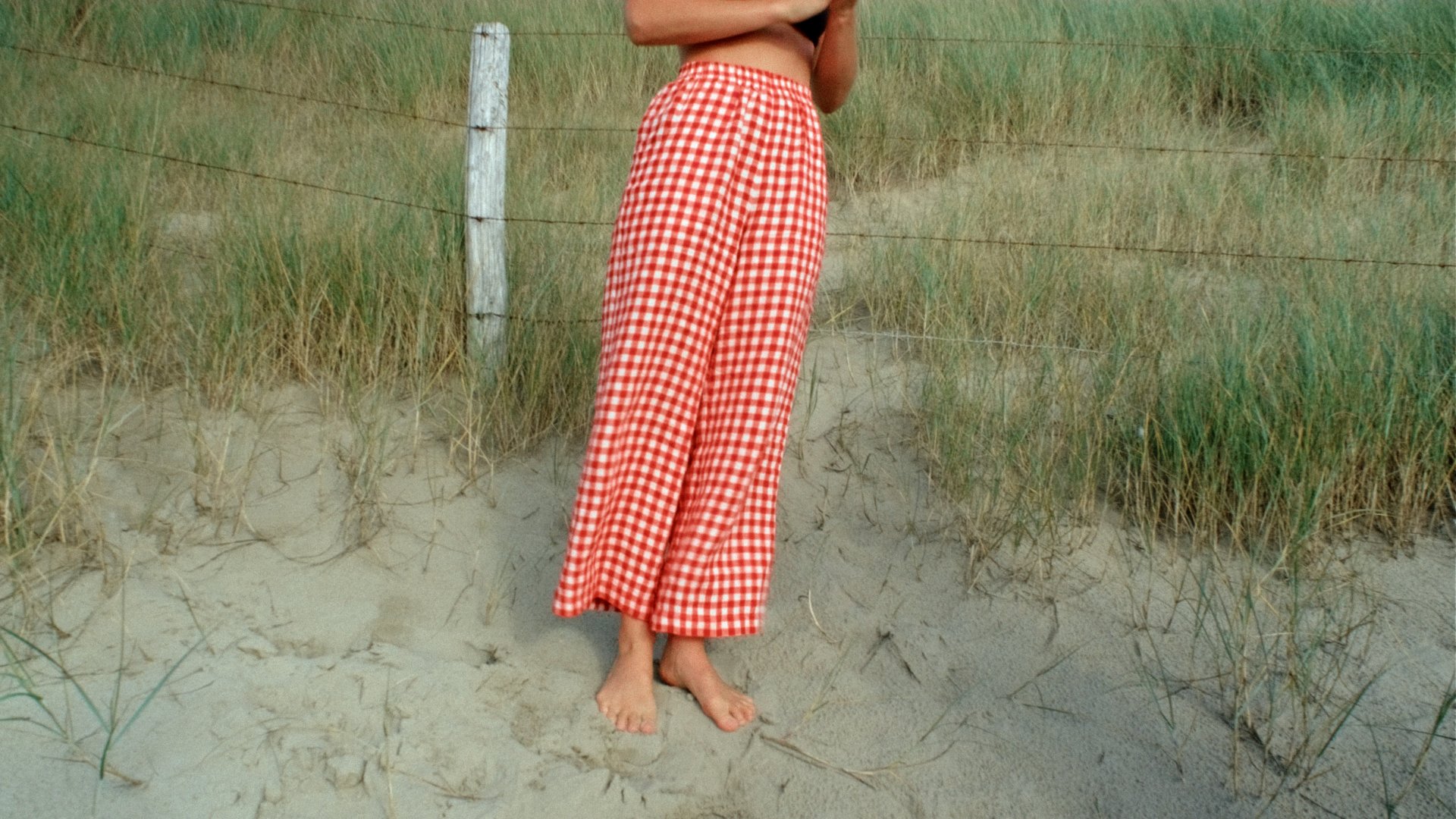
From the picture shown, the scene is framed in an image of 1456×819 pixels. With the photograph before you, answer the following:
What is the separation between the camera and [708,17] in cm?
205

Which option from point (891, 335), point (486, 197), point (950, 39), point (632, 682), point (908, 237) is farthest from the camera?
point (950, 39)

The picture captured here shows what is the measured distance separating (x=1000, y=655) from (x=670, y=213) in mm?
1180

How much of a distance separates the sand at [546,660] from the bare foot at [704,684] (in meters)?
0.03

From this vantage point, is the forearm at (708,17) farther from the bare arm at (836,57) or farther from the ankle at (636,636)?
the ankle at (636,636)

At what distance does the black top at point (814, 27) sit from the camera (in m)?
2.19

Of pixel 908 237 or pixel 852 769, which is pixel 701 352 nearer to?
pixel 852 769

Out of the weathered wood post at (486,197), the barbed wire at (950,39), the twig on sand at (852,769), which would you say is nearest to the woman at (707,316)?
the twig on sand at (852,769)

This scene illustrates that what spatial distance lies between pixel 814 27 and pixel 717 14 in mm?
253

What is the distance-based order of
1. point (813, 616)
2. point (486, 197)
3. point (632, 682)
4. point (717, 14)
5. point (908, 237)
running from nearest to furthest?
point (717, 14)
point (632, 682)
point (813, 616)
point (486, 197)
point (908, 237)

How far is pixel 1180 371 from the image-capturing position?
3020 millimetres

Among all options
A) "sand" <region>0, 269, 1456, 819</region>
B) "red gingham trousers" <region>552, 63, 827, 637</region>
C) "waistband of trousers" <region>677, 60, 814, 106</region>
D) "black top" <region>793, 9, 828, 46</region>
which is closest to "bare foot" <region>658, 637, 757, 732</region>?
"sand" <region>0, 269, 1456, 819</region>

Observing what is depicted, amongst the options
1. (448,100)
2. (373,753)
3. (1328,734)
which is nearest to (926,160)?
(448,100)

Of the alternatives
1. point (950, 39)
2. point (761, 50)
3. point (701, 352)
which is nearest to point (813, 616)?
point (701, 352)

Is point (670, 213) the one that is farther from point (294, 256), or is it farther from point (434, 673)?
point (294, 256)
